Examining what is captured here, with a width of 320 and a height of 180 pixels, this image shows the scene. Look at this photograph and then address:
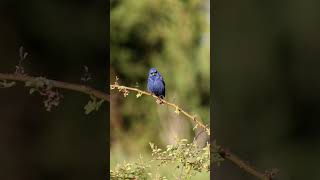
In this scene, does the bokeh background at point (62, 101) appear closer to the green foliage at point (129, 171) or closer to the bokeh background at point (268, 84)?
the green foliage at point (129, 171)

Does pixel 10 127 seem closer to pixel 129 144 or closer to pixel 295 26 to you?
pixel 129 144

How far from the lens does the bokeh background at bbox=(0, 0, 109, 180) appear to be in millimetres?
1096

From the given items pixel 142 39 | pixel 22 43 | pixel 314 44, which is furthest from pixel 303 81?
pixel 22 43

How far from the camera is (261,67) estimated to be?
1.19 meters

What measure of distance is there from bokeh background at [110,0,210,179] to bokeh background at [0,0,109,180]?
88 millimetres

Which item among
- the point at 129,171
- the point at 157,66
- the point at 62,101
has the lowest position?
the point at 129,171

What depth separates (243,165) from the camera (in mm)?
1246

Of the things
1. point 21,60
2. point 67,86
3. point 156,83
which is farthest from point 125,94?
point 21,60

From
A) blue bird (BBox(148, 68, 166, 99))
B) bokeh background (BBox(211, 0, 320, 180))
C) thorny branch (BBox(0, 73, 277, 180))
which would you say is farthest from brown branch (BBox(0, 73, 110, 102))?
bokeh background (BBox(211, 0, 320, 180))

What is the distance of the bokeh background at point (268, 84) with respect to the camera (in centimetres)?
112

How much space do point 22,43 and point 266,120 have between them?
626mm

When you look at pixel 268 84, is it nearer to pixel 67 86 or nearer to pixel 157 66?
pixel 157 66

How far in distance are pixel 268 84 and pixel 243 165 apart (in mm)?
228

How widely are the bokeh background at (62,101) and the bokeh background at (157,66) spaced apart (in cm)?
9
